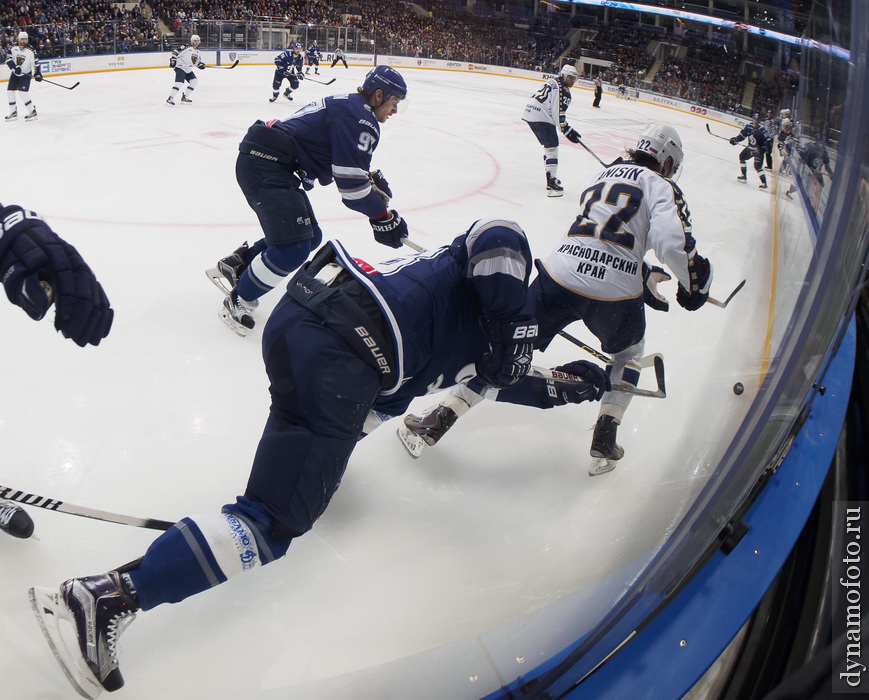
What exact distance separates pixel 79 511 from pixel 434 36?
9.25m

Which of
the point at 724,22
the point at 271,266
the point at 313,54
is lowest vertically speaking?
the point at 271,266

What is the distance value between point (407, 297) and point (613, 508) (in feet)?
2.77

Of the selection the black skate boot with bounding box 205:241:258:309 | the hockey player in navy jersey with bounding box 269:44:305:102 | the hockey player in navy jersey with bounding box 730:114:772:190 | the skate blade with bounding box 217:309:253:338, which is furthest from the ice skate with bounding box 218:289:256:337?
the hockey player in navy jersey with bounding box 269:44:305:102

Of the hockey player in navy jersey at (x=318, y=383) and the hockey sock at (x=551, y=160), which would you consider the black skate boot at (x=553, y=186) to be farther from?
the hockey player in navy jersey at (x=318, y=383)

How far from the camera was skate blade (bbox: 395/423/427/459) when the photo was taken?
1.93 metres

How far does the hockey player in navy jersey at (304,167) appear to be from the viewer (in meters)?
2.40

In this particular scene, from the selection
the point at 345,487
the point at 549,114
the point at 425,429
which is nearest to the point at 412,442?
the point at 425,429

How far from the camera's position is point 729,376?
1.28 meters

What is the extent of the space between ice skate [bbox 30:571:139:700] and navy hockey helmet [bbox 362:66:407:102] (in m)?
1.89

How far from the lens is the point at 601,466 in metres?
1.94

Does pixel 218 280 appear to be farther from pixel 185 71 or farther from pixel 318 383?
pixel 185 71

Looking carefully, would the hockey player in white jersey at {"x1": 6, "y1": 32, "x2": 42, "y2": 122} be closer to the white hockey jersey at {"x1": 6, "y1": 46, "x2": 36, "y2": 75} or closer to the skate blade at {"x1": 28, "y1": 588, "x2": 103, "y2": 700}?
the white hockey jersey at {"x1": 6, "y1": 46, "x2": 36, "y2": 75}

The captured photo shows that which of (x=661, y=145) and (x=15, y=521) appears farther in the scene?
(x=661, y=145)

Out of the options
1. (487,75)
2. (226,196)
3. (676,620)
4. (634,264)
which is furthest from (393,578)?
(487,75)
